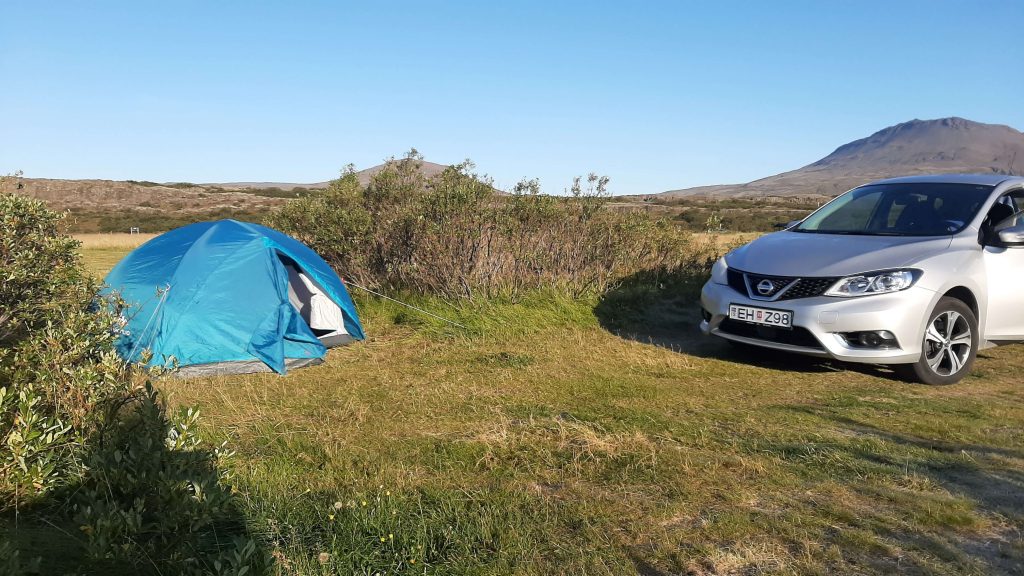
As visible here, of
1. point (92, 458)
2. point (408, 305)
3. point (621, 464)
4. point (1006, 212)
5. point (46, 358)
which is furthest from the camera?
point (408, 305)

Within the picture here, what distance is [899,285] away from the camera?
5859mm

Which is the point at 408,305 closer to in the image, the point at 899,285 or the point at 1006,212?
the point at 899,285

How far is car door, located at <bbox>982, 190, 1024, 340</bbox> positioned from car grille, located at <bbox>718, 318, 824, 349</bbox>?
1.78m

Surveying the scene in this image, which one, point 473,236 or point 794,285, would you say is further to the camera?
point 473,236

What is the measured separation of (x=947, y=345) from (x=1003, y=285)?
34.9 inches

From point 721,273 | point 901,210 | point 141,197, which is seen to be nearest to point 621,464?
point 721,273

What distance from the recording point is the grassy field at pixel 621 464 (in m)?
3.02

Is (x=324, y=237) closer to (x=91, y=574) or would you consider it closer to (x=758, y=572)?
(x=91, y=574)

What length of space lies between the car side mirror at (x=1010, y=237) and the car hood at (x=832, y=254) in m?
0.45

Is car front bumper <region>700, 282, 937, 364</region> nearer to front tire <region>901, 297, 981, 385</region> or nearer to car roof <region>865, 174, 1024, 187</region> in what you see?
front tire <region>901, 297, 981, 385</region>

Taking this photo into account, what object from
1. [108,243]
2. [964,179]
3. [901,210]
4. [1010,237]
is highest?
[964,179]

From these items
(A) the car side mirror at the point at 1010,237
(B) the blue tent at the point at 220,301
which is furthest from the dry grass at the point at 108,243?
(A) the car side mirror at the point at 1010,237

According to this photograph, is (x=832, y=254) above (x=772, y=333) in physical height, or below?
above

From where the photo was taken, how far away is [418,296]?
9.50 meters
